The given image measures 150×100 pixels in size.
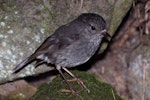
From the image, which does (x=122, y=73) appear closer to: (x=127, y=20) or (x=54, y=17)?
(x=127, y=20)

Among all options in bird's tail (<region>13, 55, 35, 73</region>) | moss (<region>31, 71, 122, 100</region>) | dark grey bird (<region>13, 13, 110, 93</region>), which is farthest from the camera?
bird's tail (<region>13, 55, 35, 73</region>)

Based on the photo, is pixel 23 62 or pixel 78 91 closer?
pixel 78 91

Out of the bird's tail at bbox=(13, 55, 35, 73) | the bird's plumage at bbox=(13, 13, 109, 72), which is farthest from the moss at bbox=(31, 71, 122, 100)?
the bird's tail at bbox=(13, 55, 35, 73)

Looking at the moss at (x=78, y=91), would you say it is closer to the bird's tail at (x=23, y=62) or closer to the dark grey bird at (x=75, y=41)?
the dark grey bird at (x=75, y=41)

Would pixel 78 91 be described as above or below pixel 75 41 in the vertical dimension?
below

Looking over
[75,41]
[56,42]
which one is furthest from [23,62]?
[75,41]

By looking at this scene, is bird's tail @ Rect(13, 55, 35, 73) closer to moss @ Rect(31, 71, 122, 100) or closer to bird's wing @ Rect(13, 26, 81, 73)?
bird's wing @ Rect(13, 26, 81, 73)

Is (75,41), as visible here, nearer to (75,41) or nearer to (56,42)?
(75,41)
